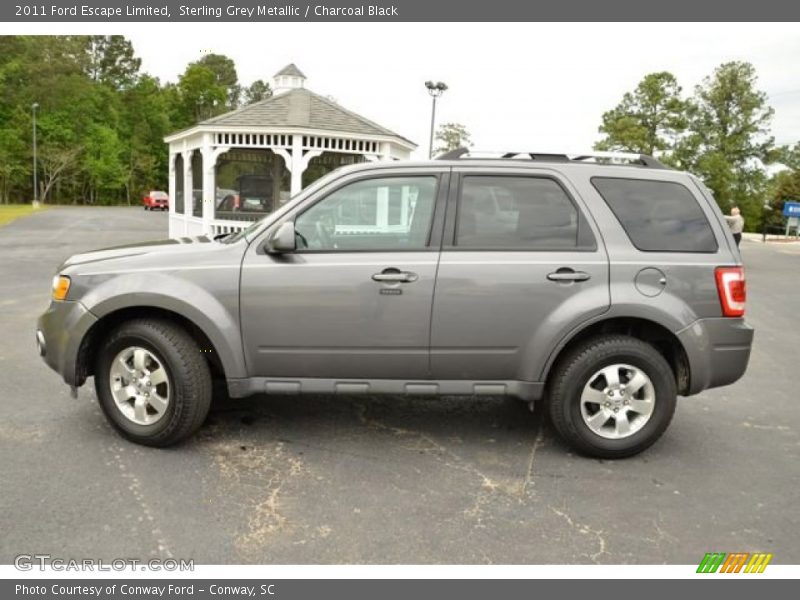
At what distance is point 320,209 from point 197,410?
5.03ft

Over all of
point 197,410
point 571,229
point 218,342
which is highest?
point 571,229

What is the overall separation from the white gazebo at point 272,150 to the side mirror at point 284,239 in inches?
481

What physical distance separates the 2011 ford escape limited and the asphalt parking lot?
0.38 metres

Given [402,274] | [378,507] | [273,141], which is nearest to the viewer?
[378,507]

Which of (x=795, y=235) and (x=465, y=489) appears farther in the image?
(x=795, y=235)

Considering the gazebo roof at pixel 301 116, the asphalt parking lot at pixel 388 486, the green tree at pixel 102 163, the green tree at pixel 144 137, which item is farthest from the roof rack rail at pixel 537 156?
the green tree at pixel 144 137

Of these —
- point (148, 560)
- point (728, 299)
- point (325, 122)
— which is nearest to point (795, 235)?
point (325, 122)

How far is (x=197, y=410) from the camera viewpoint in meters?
A: 4.44

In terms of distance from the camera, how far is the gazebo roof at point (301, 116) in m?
16.7

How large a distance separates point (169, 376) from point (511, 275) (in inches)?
90.5

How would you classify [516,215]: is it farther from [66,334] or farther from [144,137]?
[144,137]

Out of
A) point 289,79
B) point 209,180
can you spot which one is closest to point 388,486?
point 209,180

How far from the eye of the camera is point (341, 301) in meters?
4.35

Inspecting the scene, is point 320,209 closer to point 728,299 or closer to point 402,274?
point 402,274
